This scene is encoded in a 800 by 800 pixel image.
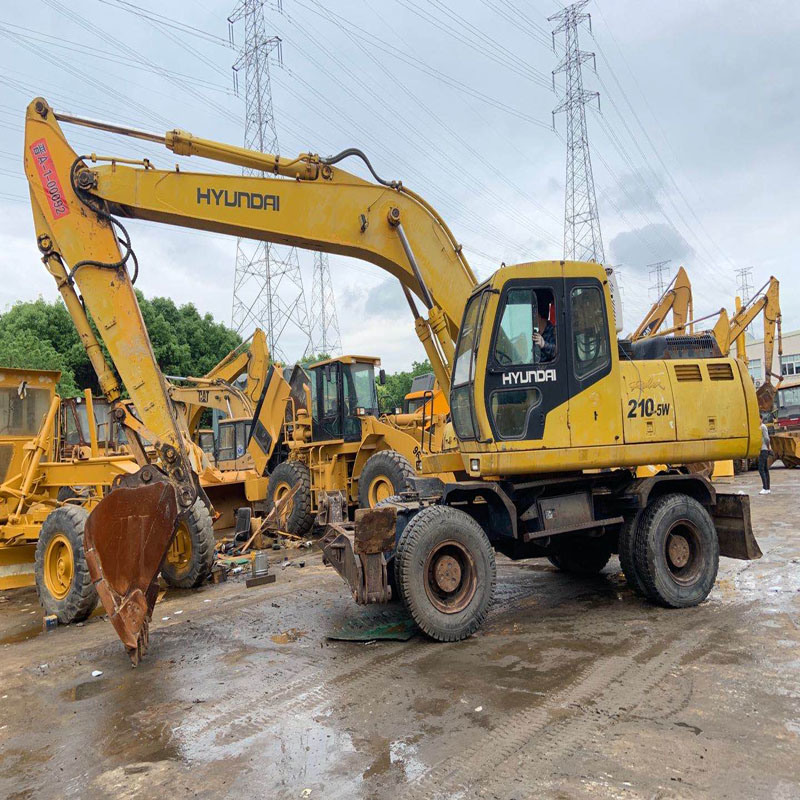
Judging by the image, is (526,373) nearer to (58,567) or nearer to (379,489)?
(58,567)

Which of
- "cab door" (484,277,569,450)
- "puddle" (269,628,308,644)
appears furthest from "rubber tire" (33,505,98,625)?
"cab door" (484,277,569,450)

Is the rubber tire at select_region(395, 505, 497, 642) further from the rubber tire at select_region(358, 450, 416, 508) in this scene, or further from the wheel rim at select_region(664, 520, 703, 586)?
the rubber tire at select_region(358, 450, 416, 508)

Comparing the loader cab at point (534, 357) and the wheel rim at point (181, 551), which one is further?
the wheel rim at point (181, 551)

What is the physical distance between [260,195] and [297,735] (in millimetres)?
5068

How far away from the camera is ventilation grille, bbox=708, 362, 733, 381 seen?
6188mm

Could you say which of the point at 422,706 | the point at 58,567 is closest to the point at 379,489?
the point at 58,567

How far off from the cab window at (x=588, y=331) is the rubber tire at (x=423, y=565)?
5.50ft

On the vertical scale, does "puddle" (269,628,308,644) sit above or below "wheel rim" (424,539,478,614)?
below

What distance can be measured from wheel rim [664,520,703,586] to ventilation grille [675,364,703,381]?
1.36 m

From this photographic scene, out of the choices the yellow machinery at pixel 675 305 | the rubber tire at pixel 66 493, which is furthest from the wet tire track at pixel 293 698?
the yellow machinery at pixel 675 305

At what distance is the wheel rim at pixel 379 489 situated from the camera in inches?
401

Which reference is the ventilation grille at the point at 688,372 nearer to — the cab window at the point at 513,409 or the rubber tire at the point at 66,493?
the cab window at the point at 513,409

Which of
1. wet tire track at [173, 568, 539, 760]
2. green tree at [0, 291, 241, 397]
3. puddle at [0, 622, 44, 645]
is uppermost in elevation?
green tree at [0, 291, 241, 397]

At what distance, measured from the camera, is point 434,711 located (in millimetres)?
3846
